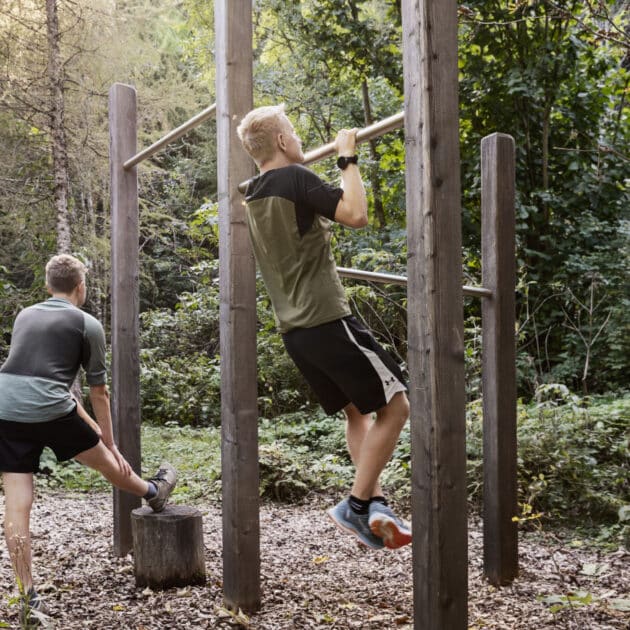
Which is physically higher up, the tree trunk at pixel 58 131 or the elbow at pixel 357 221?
the tree trunk at pixel 58 131

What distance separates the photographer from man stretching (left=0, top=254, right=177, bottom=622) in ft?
10.8

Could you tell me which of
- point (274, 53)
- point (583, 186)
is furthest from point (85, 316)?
point (274, 53)

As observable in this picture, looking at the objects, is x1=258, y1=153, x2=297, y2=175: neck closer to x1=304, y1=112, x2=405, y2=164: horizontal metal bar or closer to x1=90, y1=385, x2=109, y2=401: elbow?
x1=304, y1=112, x2=405, y2=164: horizontal metal bar

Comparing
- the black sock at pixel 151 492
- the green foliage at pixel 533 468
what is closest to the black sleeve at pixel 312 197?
the black sock at pixel 151 492

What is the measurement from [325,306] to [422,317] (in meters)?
0.51

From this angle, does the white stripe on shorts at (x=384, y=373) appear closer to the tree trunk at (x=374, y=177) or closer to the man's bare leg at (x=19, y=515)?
the man's bare leg at (x=19, y=515)

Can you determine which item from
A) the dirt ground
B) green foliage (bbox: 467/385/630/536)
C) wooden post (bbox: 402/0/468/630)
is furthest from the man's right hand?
green foliage (bbox: 467/385/630/536)

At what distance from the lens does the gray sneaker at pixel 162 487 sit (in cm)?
395

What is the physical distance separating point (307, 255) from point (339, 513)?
929 millimetres

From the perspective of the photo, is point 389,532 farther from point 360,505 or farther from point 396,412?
point 396,412

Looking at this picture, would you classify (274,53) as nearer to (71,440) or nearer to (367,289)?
(367,289)

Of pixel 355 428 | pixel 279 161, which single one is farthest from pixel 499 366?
pixel 279 161

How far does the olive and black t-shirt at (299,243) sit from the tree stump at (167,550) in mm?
1639

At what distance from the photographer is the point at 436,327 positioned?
223cm
